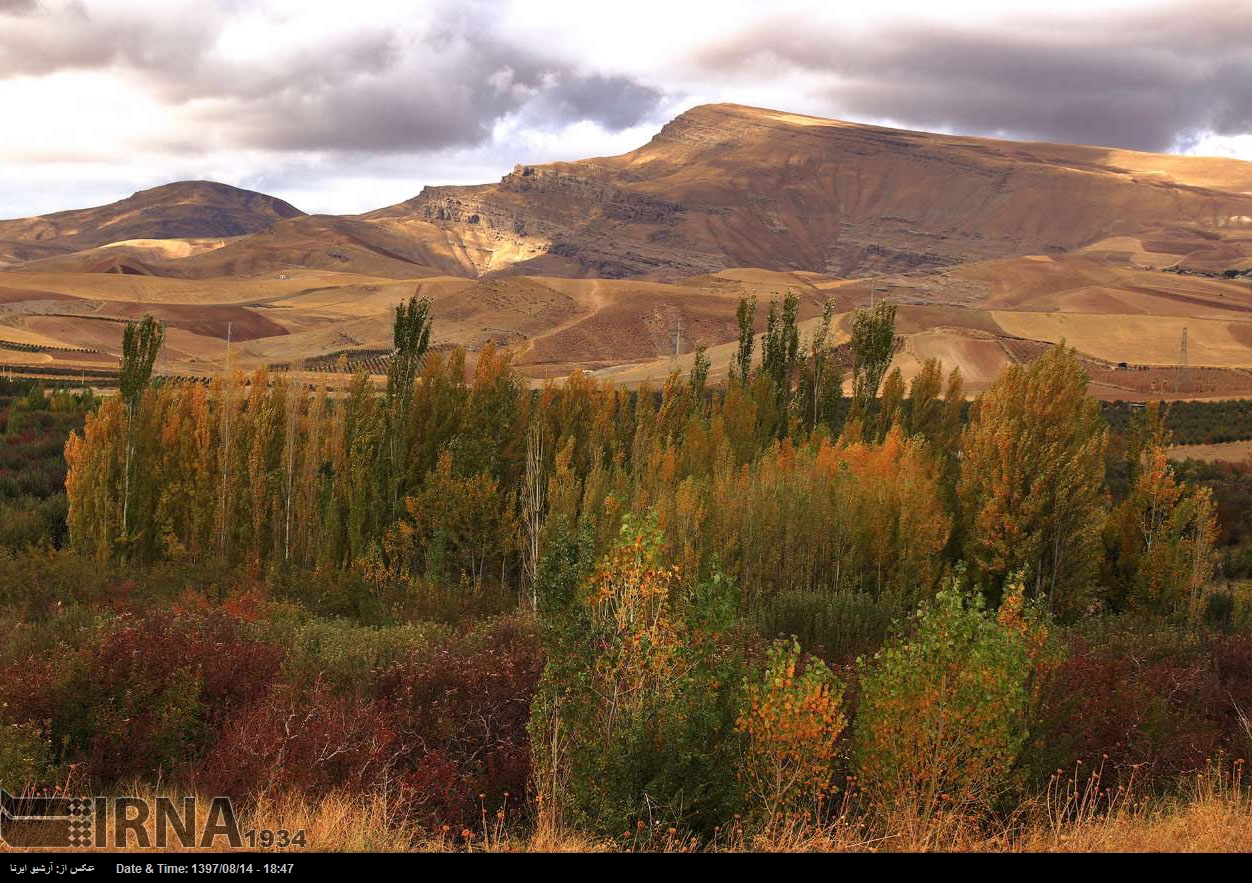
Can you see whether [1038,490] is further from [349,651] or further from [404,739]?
[404,739]

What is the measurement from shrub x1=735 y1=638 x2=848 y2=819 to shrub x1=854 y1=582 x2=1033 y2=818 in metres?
0.61

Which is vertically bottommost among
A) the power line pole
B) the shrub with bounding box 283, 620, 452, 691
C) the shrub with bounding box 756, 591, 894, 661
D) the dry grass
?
the shrub with bounding box 756, 591, 894, 661

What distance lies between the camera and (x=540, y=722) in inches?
408

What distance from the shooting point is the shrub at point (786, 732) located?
10117 mm

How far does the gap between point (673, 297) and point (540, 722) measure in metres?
153

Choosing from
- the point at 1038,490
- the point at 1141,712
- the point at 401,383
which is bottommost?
the point at 1141,712

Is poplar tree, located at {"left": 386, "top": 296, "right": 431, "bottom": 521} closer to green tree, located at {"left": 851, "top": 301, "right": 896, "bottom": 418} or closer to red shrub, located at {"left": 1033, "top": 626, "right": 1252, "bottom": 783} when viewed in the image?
red shrub, located at {"left": 1033, "top": 626, "right": 1252, "bottom": 783}

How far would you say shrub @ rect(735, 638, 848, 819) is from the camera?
33.2 ft

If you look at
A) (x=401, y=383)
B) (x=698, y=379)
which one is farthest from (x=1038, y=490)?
(x=401, y=383)

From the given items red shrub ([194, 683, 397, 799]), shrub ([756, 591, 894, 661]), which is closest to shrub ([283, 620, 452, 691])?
red shrub ([194, 683, 397, 799])

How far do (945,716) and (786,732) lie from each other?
Answer: 1723mm

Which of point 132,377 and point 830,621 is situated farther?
point 132,377

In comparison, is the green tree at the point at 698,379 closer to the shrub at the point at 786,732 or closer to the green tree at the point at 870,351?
the green tree at the point at 870,351

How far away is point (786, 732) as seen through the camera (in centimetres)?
1019
